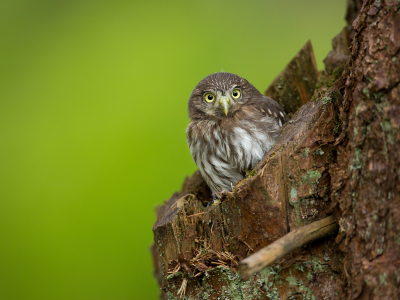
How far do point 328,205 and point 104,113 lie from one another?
3332 millimetres

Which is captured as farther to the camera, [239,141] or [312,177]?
[239,141]

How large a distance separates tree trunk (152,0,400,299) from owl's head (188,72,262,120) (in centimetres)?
96

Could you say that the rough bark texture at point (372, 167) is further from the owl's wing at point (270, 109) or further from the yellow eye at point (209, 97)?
the yellow eye at point (209, 97)

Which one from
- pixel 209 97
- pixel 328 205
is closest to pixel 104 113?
pixel 209 97

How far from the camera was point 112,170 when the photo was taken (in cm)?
450

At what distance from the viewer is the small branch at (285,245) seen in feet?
4.86

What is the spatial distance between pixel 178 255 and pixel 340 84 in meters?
1.33

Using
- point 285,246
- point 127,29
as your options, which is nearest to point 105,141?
point 127,29

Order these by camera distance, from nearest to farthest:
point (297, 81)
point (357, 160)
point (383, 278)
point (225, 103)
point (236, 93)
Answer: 1. point (383, 278)
2. point (357, 160)
3. point (225, 103)
4. point (236, 93)
5. point (297, 81)

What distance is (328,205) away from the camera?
2.00 meters

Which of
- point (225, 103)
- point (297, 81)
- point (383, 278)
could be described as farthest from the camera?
point (297, 81)

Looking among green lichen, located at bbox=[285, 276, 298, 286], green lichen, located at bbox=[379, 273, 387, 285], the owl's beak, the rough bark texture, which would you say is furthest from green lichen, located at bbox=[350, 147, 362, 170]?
the owl's beak

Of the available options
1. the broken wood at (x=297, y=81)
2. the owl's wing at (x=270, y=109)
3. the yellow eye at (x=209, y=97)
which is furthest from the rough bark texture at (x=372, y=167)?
the broken wood at (x=297, y=81)

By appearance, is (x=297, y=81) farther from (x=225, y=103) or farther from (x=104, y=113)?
(x=104, y=113)
